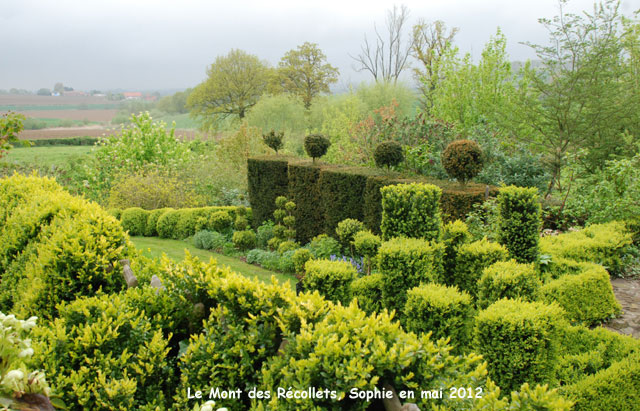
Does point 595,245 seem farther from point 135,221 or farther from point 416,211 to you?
point 135,221

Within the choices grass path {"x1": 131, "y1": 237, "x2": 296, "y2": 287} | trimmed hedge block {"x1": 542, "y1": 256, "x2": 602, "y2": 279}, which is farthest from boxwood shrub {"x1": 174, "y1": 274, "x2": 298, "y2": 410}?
grass path {"x1": 131, "y1": 237, "x2": 296, "y2": 287}

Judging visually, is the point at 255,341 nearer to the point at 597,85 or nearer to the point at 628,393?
the point at 628,393

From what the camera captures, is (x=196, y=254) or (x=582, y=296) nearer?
(x=582, y=296)

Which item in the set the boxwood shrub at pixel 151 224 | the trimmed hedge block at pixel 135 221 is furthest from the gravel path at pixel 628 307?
the trimmed hedge block at pixel 135 221

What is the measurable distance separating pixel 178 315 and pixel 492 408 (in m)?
1.96

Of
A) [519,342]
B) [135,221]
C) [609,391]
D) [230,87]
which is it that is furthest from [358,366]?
[230,87]

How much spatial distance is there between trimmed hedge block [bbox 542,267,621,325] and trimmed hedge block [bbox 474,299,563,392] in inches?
56.6

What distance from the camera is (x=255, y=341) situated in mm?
2238

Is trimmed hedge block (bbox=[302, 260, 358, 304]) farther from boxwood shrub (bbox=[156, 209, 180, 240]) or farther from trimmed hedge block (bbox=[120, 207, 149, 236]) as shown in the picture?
trimmed hedge block (bbox=[120, 207, 149, 236])

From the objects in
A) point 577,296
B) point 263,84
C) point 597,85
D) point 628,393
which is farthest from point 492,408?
point 263,84

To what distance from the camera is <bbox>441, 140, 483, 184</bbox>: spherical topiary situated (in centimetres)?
641

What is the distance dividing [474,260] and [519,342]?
1.51 meters

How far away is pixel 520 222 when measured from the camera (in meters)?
4.80

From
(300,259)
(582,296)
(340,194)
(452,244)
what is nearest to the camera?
(582,296)
